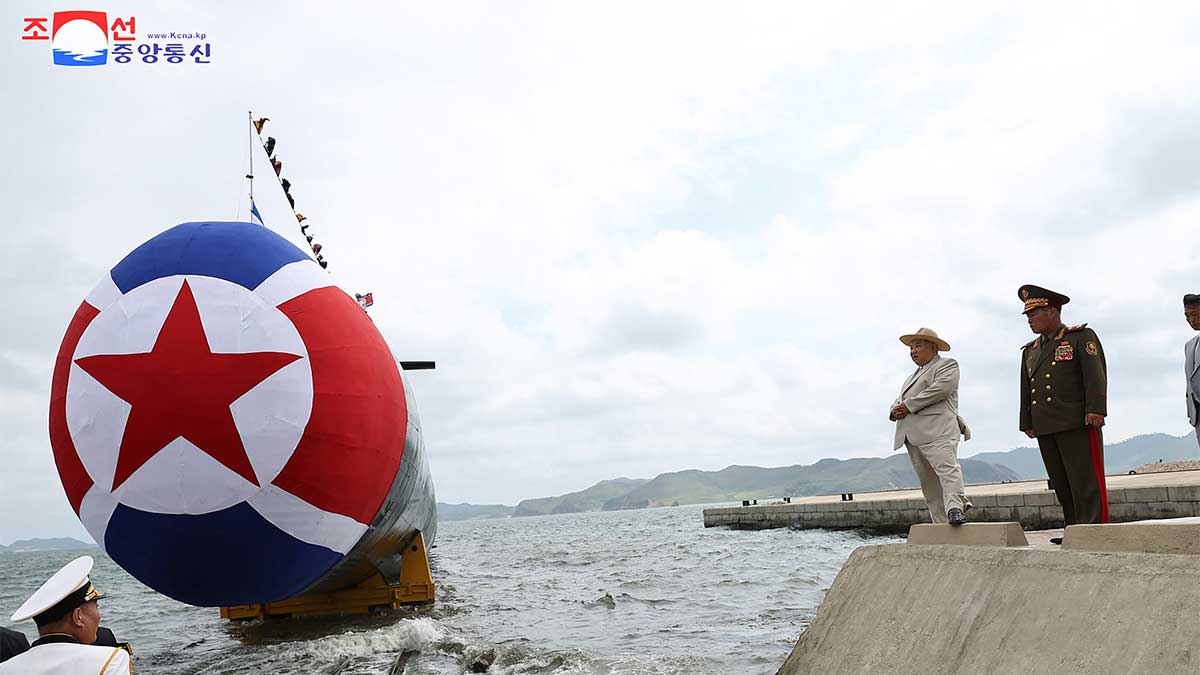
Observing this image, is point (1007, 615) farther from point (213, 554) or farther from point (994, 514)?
point (994, 514)

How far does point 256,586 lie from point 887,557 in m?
4.11

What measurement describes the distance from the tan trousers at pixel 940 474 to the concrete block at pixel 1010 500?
1287cm

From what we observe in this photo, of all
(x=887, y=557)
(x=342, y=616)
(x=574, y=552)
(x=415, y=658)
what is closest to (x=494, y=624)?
(x=342, y=616)

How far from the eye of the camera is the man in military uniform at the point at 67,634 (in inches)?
99.2

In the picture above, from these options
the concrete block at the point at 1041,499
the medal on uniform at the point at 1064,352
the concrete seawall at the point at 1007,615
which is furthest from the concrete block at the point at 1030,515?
the concrete seawall at the point at 1007,615

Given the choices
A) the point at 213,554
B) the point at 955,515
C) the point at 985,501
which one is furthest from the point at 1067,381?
the point at 985,501

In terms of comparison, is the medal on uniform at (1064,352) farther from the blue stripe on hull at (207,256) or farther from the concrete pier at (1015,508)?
the concrete pier at (1015,508)

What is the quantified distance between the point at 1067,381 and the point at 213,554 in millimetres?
5414

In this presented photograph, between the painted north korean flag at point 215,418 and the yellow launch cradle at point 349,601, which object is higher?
the painted north korean flag at point 215,418

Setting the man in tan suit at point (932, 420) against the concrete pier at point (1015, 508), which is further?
the concrete pier at point (1015, 508)

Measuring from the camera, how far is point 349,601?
8336 millimetres

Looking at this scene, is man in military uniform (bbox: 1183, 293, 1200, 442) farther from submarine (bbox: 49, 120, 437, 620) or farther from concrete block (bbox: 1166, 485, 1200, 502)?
concrete block (bbox: 1166, 485, 1200, 502)

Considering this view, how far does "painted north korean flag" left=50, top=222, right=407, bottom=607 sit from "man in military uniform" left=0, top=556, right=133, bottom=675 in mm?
2184

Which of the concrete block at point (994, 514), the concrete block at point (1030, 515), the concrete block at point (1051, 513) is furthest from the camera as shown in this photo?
the concrete block at point (994, 514)
